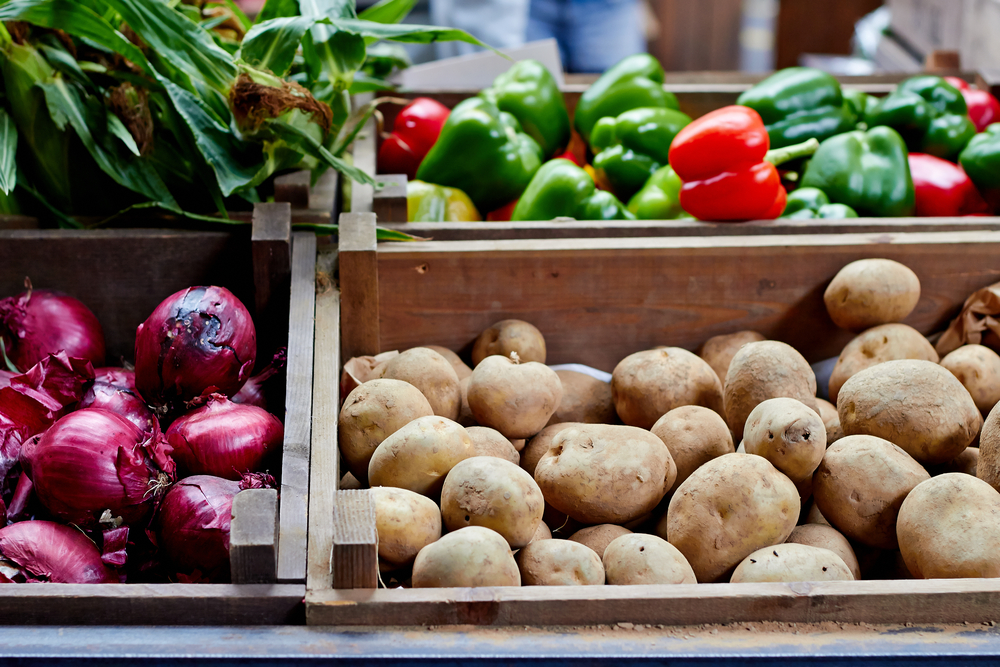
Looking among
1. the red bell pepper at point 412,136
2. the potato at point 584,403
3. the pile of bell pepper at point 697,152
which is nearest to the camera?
the potato at point 584,403

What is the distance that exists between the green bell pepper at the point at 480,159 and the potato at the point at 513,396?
30.1 inches

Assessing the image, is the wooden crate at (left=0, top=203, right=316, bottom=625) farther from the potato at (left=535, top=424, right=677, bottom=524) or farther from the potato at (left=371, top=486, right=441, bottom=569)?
the potato at (left=535, top=424, right=677, bottom=524)

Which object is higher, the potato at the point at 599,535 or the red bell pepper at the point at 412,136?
the red bell pepper at the point at 412,136

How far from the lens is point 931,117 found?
1914mm

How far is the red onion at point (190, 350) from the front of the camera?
108 centimetres

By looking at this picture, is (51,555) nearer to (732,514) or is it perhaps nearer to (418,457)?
(418,457)

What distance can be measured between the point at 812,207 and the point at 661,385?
2.21 feet

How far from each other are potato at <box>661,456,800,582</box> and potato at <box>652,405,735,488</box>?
0.35 ft

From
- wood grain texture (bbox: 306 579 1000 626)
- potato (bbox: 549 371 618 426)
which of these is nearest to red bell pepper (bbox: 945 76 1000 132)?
potato (bbox: 549 371 618 426)

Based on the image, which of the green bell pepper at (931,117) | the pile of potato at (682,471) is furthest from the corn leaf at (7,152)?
the green bell pepper at (931,117)

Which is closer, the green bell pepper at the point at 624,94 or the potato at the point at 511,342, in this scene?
the potato at the point at 511,342

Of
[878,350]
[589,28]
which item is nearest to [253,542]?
[878,350]

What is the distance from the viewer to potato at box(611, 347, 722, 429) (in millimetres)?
1195

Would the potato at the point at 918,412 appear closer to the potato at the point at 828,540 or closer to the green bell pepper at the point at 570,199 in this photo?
the potato at the point at 828,540
